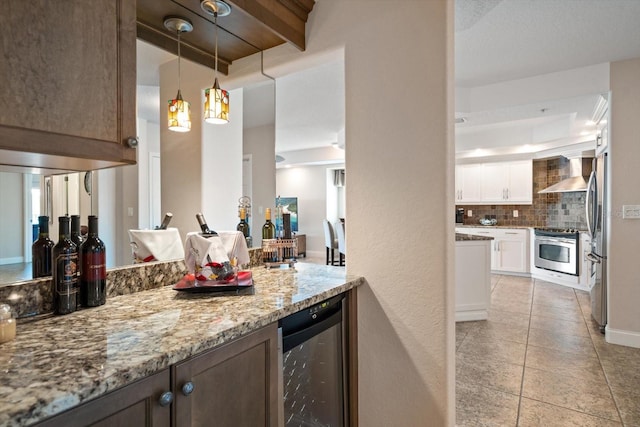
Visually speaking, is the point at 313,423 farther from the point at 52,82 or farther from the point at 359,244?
the point at 52,82

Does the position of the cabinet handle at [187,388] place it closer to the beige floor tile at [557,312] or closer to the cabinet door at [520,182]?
the beige floor tile at [557,312]

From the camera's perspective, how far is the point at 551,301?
439 centimetres

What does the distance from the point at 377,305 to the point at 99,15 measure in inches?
60.3

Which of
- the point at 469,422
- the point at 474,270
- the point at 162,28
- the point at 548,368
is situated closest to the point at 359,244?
the point at 469,422

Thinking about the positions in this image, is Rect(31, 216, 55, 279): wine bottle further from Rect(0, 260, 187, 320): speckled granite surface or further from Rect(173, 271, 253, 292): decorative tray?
Rect(173, 271, 253, 292): decorative tray

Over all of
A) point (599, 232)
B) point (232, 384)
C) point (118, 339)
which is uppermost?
point (599, 232)

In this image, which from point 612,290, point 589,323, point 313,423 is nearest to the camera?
point 313,423

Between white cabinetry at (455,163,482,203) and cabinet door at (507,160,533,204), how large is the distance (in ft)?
1.74

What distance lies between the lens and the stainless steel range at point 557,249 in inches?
196

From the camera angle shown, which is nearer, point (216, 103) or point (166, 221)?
point (166, 221)

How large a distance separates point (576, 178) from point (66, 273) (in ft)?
21.6

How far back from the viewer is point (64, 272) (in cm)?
110

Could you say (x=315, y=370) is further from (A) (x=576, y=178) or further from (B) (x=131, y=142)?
(A) (x=576, y=178)

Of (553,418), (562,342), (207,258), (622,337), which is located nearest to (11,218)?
(207,258)
